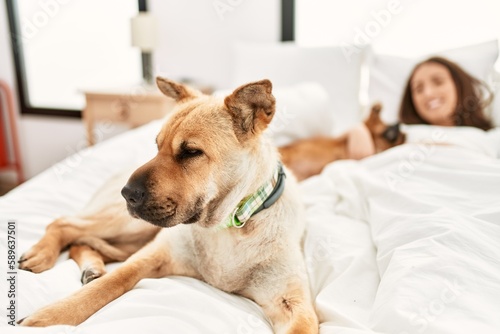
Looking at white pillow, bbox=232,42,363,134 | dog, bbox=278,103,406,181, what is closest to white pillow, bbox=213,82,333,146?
dog, bbox=278,103,406,181

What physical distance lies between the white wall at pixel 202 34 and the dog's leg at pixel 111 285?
2.58m

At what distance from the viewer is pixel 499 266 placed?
0.98m

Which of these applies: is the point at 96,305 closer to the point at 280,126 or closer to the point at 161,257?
the point at 161,257

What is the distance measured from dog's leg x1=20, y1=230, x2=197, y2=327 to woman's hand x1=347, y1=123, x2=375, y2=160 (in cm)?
→ 132

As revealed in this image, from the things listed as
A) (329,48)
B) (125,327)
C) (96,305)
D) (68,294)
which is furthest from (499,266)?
(329,48)

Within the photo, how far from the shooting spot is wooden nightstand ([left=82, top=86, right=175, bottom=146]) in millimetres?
3143

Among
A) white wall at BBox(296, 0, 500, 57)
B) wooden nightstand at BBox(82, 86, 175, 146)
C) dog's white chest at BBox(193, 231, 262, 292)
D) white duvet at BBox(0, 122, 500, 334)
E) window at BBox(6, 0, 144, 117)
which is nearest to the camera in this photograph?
white duvet at BBox(0, 122, 500, 334)

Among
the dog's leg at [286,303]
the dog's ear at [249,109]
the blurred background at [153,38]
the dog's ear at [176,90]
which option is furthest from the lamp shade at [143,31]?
the dog's leg at [286,303]

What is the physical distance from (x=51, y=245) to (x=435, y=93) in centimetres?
203

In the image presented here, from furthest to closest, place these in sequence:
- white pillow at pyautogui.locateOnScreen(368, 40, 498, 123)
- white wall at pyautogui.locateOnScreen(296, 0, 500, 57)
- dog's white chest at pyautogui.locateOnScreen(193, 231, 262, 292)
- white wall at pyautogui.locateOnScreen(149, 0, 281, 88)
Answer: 1. white wall at pyautogui.locateOnScreen(149, 0, 281, 88)
2. white wall at pyautogui.locateOnScreen(296, 0, 500, 57)
3. white pillow at pyautogui.locateOnScreen(368, 40, 498, 123)
4. dog's white chest at pyautogui.locateOnScreen(193, 231, 262, 292)

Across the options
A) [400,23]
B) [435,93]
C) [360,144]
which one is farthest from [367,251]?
[400,23]

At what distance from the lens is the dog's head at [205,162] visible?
1016 mm

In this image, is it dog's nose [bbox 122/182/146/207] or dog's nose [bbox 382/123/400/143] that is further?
dog's nose [bbox 382/123/400/143]

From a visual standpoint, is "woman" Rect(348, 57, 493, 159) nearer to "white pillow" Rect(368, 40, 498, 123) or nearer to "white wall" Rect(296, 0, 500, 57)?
"white pillow" Rect(368, 40, 498, 123)
